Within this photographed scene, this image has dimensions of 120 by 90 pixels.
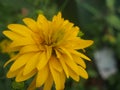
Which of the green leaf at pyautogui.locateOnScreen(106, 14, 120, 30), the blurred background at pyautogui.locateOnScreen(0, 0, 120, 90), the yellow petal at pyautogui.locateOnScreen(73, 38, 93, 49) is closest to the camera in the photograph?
the yellow petal at pyautogui.locateOnScreen(73, 38, 93, 49)

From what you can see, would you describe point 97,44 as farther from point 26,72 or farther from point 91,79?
point 26,72

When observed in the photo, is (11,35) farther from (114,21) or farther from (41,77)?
(114,21)

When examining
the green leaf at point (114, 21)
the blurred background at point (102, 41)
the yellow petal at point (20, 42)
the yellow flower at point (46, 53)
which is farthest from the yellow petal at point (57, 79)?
the green leaf at point (114, 21)

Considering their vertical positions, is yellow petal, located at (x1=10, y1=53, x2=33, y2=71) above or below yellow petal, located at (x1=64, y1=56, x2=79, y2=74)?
above

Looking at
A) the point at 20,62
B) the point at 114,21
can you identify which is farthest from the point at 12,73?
the point at 114,21

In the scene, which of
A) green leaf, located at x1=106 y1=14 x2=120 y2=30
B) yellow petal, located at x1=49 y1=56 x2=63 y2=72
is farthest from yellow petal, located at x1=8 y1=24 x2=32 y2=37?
green leaf, located at x1=106 y1=14 x2=120 y2=30

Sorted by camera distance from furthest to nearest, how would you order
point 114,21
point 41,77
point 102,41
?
1. point 102,41
2. point 114,21
3. point 41,77

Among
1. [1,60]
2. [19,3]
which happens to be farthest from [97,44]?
[1,60]

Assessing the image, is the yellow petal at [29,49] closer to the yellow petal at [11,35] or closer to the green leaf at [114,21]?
the yellow petal at [11,35]

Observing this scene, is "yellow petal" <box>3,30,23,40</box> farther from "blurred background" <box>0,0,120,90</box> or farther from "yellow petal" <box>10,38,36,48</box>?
"blurred background" <box>0,0,120,90</box>
